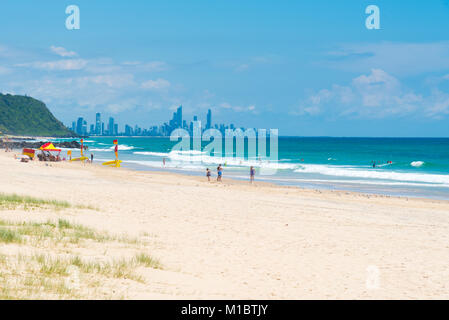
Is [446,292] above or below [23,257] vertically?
below

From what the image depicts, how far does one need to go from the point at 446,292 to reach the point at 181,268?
4529 millimetres

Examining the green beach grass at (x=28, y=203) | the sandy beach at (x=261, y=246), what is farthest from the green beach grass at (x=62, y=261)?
the green beach grass at (x=28, y=203)

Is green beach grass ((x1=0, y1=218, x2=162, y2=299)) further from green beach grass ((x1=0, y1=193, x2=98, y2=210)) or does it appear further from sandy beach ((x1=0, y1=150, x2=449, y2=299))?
green beach grass ((x1=0, y1=193, x2=98, y2=210))

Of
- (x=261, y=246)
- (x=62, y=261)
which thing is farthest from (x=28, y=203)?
(x=261, y=246)

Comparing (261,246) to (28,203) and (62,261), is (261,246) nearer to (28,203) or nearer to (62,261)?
(62,261)

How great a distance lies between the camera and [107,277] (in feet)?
22.6

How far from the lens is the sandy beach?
7.27 m

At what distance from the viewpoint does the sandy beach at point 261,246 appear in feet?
23.8

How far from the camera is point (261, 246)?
1097 centimetres

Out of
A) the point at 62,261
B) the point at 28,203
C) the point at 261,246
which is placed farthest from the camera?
the point at 28,203

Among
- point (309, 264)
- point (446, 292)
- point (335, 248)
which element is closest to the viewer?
point (446, 292)

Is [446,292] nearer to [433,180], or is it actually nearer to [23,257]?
[23,257]
